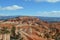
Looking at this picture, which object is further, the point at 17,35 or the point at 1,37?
the point at 17,35

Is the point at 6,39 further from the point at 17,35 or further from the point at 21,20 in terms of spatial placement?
the point at 21,20

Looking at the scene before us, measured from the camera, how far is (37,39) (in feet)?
105

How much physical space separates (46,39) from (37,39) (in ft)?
11.6

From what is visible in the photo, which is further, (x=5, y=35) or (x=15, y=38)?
(x=15, y=38)

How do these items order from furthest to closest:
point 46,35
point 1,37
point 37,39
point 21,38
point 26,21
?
1. point 26,21
2. point 46,35
3. point 37,39
4. point 21,38
5. point 1,37

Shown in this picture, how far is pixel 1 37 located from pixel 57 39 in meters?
11.5

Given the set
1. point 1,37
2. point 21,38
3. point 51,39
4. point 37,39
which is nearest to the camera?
point 1,37

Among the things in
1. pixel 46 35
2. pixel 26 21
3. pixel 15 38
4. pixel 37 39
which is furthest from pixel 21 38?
pixel 26 21

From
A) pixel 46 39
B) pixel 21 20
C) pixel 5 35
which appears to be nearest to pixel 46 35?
pixel 46 39

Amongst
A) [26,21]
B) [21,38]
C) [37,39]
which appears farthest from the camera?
[26,21]

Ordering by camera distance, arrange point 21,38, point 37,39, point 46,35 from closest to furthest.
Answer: point 21,38, point 37,39, point 46,35

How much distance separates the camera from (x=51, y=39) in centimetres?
3472

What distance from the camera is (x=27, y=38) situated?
30797mm

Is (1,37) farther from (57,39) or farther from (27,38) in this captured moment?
(57,39)
